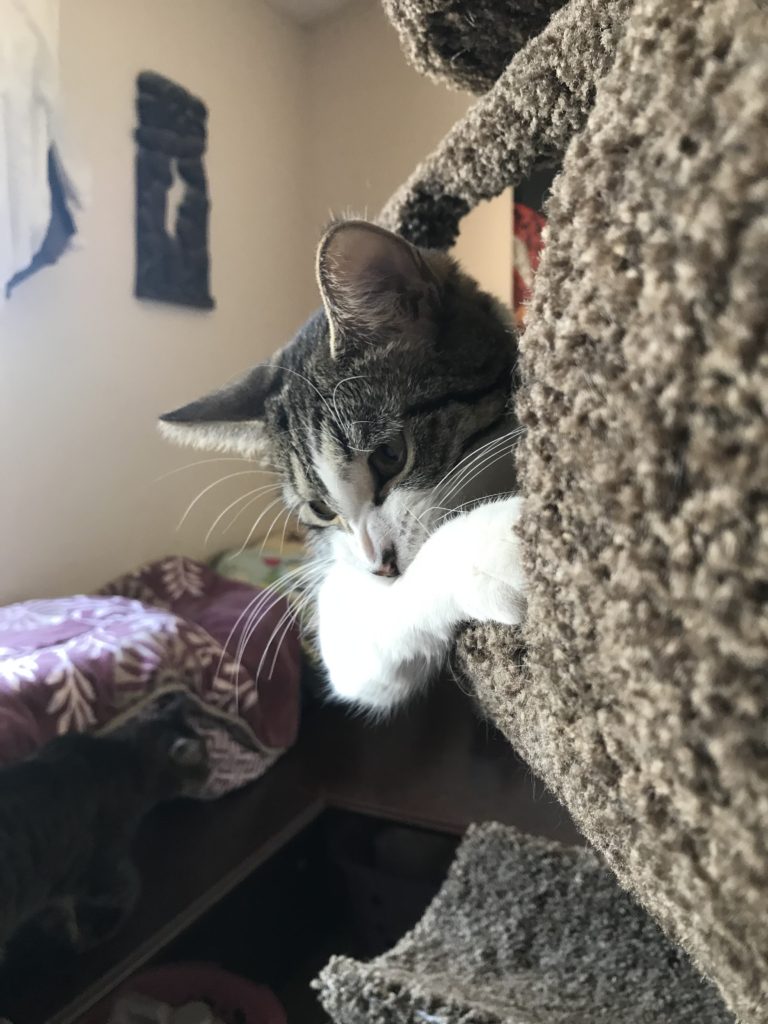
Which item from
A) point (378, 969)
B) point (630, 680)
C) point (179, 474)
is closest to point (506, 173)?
point (630, 680)

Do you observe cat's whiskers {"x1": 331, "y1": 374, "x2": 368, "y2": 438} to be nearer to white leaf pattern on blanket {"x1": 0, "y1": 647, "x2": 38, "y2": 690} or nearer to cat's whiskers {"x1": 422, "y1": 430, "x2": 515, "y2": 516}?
cat's whiskers {"x1": 422, "y1": 430, "x2": 515, "y2": 516}

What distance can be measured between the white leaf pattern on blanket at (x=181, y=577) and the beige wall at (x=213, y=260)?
123 millimetres

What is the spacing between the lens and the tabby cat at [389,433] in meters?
0.63

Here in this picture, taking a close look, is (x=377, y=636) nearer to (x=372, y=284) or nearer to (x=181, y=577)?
(x=372, y=284)

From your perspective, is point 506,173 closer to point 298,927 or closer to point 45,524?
point 298,927

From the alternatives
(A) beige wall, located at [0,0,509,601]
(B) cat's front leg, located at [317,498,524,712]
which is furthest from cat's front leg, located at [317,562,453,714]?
(A) beige wall, located at [0,0,509,601]

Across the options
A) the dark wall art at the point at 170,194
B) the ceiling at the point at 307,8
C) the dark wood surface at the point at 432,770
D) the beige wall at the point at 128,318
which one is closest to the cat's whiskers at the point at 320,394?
the dark wood surface at the point at 432,770

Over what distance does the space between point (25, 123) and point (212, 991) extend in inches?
56.4

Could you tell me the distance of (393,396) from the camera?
0.69 metres

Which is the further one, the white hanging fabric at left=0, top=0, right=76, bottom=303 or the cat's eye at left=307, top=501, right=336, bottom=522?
the white hanging fabric at left=0, top=0, right=76, bottom=303

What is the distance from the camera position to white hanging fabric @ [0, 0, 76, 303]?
1320mm

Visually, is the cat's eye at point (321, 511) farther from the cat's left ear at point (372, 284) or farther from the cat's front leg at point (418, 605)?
the cat's left ear at point (372, 284)

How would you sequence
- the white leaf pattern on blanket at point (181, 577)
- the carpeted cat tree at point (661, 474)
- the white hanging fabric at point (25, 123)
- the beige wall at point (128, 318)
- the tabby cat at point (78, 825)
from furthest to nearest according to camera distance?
the white leaf pattern on blanket at point (181, 577) → the beige wall at point (128, 318) → the white hanging fabric at point (25, 123) → the tabby cat at point (78, 825) → the carpeted cat tree at point (661, 474)

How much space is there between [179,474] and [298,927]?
3.68 ft
